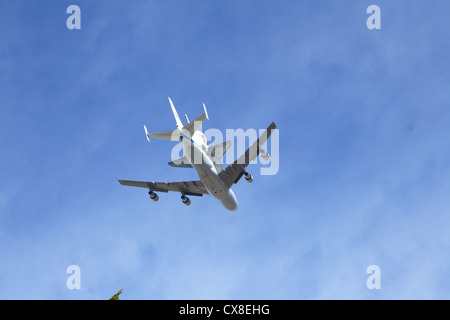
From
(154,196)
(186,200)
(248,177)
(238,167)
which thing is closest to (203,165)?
(238,167)

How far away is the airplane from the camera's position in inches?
1679

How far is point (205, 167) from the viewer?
43500 millimetres

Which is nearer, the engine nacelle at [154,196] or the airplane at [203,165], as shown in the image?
the airplane at [203,165]

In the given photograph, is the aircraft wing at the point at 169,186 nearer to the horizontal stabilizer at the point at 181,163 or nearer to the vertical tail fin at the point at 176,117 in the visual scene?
the horizontal stabilizer at the point at 181,163

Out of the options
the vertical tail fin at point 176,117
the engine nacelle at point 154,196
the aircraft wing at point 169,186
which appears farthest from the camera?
the aircraft wing at point 169,186

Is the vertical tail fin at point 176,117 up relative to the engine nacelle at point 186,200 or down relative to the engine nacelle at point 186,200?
Result: up

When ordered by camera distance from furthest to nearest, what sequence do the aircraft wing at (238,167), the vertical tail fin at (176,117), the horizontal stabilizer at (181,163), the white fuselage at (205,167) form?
1. the horizontal stabilizer at (181,163)
2. the aircraft wing at (238,167)
3. the vertical tail fin at (176,117)
4. the white fuselage at (205,167)

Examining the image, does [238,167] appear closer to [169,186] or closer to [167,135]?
[167,135]

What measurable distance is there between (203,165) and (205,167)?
398 millimetres

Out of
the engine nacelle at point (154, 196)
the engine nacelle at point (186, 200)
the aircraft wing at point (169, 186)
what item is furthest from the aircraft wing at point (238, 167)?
the engine nacelle at point (154, 196)

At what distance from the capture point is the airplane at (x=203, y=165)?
42.7m
